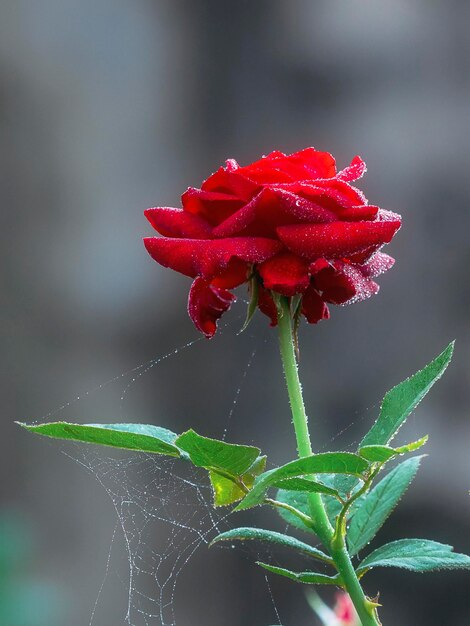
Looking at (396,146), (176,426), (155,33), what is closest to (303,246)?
(176,426)

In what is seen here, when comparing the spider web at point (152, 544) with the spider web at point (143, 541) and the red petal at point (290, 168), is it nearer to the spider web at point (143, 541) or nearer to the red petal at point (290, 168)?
the spider web at point (143, 541)

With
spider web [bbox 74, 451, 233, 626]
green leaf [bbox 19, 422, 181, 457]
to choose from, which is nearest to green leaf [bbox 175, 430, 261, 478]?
green leaf [bbox 19, 422, 181, 457]

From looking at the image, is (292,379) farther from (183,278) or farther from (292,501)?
(183,278)

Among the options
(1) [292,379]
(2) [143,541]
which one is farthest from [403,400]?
(2) [143,541]

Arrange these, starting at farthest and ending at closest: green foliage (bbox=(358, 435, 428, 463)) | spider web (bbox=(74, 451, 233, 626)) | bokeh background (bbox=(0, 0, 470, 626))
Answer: bokeh background (bbox=(0, 0, 470, 626)) < spider web (bbox=(74, 451, 233, 626)) < green foliage (bbox=(358, 435, 428, 463))

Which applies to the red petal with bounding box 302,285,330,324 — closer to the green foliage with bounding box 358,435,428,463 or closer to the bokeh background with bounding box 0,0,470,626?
the green foliage with bounding box 358,435,428,463

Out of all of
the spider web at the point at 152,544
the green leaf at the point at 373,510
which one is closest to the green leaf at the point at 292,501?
the green leaf at the point at 373,510

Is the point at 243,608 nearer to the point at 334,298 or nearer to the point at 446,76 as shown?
the point at 446,76
